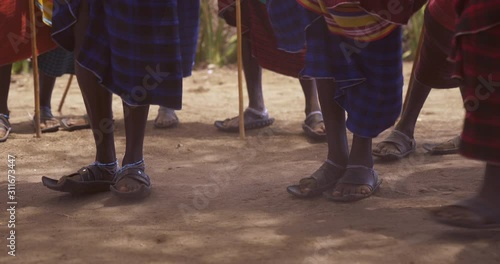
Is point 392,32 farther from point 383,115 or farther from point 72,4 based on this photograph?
point 72,4

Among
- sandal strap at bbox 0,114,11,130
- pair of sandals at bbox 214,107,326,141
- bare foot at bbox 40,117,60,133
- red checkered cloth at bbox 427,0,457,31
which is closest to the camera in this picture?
red checkered cloth at bbox 427,0,457,31

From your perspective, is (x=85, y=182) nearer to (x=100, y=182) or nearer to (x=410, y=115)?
(x=100, y=182)

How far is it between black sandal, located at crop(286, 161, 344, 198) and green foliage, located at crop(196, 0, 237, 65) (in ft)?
13.4

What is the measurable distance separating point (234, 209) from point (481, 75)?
3.68 feet

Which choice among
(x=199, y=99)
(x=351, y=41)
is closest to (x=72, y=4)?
(x=351, y=41)

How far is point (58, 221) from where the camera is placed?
333 centimetres

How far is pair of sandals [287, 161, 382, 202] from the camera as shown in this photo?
347 centimetres

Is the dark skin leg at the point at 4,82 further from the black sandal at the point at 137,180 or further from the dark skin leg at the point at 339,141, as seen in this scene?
the dark skin leg at the point at 339,141

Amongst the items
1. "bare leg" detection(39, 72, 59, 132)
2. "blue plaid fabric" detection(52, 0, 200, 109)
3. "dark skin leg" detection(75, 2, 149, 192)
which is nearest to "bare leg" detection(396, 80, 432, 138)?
"blue plaid fabric" detection(52, 0, 200, 109)

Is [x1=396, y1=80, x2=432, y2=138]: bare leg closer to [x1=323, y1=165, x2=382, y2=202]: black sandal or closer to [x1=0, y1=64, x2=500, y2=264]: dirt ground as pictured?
[x1=0, y1=64, x2=500, y2=264]: dirt ground

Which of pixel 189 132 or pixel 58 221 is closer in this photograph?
pixel 58 221

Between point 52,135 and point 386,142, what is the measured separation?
81.3 inches

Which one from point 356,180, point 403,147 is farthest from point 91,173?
point 403,147

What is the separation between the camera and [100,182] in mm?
3666
